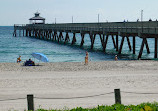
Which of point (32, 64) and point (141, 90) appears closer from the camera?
point (141, 90)

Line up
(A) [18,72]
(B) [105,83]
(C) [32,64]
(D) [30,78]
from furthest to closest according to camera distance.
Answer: (C) [32,64], (A) [18,72], (D) [30,78], (B) [105,83]

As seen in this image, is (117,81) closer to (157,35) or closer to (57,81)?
(57,81)

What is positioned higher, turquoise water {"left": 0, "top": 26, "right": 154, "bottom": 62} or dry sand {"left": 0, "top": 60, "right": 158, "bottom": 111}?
turquoise water {"left": 0, "top": 26, "right": 154, "bottom": 62}

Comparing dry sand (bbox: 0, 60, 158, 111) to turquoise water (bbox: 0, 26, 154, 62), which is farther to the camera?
turquoise water (bbox: 0, 26, 154, 62)

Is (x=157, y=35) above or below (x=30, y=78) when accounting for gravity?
above

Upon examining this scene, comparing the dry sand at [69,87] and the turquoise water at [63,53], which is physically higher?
the turquoise water at [63,53]

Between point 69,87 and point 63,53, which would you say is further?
point 63,53

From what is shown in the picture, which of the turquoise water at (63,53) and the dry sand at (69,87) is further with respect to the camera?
the turquoise water at (63,53)

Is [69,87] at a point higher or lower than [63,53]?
lower

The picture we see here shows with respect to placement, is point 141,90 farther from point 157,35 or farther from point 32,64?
point 157,35

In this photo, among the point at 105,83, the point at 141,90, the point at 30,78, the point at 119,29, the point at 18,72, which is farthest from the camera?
the point at 119,29

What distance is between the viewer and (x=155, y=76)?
19.4 metres

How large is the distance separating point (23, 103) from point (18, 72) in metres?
9.98

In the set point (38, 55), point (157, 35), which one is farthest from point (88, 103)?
point (157, 35)
